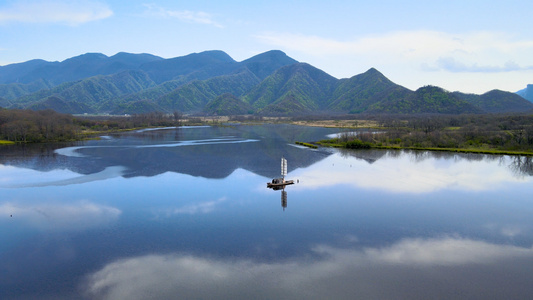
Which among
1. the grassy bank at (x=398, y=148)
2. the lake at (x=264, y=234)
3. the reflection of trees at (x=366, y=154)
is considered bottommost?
the lake at (x=264, y=234)

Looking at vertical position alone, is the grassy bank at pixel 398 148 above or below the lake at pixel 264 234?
above

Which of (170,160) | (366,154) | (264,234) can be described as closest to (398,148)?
(366,154)

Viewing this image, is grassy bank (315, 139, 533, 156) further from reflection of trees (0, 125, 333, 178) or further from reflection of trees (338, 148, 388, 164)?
reflection of trees (0, 125, 333, 178)

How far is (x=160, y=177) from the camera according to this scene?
44594mm

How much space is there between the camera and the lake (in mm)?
17562

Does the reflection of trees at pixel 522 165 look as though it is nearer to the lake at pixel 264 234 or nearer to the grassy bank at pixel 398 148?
the lake at pixel 264 234

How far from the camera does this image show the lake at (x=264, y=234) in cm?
1756

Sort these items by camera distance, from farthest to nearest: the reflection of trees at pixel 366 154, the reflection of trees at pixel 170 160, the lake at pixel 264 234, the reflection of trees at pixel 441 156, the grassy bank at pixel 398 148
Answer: the grassy bank at pixel 398 148
the reflection of trees at pixel 366 154
the reflection of trees at pixel 441 156
the reflection of trees at pixel 170 160
the lake at pixel 264 234

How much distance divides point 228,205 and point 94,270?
1447cm

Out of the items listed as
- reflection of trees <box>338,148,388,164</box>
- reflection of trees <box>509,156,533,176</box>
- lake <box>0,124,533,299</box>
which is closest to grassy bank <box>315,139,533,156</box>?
reflection of trees <box>509,156,533,176</box>

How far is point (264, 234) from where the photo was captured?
80.5 feet

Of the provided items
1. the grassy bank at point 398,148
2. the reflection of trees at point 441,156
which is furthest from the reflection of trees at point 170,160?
the grassy bank at point 398,148

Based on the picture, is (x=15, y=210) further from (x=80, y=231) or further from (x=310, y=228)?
(x=310, y=228)

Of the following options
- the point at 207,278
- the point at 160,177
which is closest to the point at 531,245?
the point at 207,278
